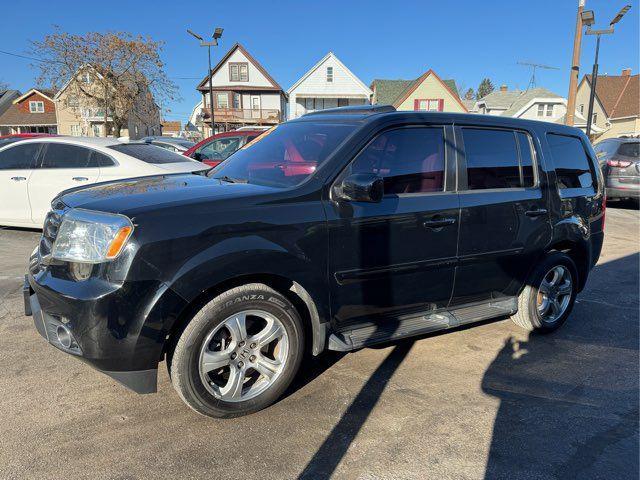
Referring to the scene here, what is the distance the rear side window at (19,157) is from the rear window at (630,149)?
42.1 ft

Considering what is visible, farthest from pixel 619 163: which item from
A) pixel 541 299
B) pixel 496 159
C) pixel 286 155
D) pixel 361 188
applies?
pixel 361 188

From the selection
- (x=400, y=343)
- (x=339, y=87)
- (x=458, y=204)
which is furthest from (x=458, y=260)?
(x=339, y=87)

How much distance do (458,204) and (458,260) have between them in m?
0.42

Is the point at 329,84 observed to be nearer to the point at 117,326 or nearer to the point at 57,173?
the point at 57,173

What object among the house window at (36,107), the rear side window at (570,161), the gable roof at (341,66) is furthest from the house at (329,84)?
the rear side window at (570,161)

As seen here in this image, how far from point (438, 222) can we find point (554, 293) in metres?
1.77

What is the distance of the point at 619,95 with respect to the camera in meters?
46.0

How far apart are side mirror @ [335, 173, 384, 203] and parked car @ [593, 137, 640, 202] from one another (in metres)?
11.3

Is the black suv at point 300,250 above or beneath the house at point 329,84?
beneath

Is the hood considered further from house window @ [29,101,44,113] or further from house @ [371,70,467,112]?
house window @ [29,101,44,113]

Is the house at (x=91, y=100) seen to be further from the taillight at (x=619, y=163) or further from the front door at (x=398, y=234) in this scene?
the front door at (x=398, y=234)

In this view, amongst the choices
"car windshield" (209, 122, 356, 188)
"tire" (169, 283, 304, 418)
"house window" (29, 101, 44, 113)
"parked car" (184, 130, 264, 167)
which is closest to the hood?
"car windshield" (209, 122, 356, 188)

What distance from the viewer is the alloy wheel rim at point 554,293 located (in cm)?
424

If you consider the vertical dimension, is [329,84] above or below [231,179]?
above
